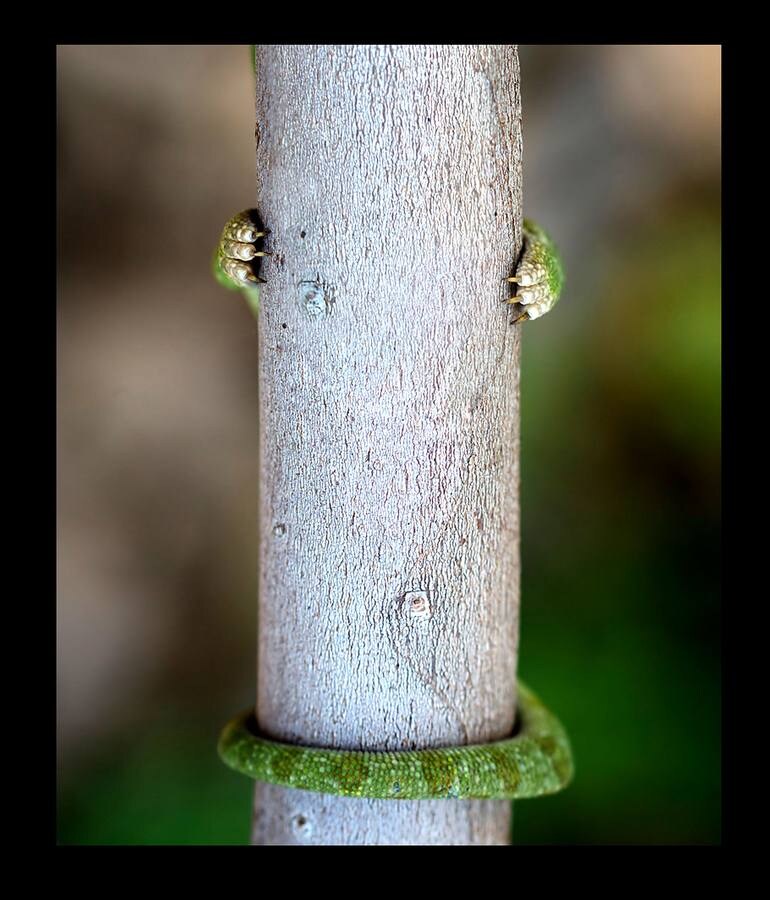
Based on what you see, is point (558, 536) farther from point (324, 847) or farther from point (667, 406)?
point (324, 847)

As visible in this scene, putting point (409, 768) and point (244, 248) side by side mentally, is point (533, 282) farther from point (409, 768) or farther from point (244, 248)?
point (409, 768)

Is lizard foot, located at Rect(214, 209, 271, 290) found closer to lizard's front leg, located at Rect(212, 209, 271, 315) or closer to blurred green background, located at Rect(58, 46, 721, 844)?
lizard's front leg, located at Rect(212, 209, 271, 315)

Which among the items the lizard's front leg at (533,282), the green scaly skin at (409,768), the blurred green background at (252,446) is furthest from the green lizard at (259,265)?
the blurred green background at (252,446)

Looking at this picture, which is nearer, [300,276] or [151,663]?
[300,276]

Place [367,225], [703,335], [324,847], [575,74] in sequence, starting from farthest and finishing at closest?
[575,74]
[703,335]
[324,847]
[367,225]

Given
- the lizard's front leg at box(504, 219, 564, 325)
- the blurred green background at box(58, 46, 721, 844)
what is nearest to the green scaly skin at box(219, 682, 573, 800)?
the lizard's front leg at box(504, 219, 564, 325)

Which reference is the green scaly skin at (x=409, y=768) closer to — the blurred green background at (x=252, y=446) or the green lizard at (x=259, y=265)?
the green lizard at (x=259, y=265)

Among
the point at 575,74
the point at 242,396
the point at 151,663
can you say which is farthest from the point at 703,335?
the point at 151,663

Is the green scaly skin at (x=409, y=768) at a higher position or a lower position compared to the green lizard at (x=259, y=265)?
lower
